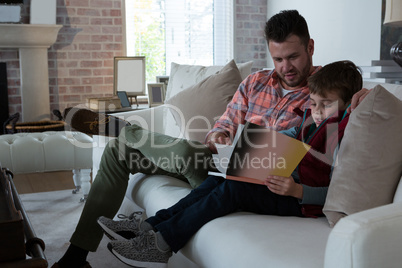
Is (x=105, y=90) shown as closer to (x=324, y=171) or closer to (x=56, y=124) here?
(x=56, y=124)

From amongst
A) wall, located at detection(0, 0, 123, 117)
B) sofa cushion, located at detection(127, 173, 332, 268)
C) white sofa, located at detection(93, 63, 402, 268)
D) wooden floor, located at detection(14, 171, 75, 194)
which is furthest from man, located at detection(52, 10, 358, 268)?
wall, located at detection(0, 0, 123, 117)

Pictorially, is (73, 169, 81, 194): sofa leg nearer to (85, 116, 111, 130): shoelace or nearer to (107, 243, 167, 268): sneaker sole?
(85, 116, 111, 130): shoelace

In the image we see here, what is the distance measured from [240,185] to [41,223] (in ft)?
5.29

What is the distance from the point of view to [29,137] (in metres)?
3.13

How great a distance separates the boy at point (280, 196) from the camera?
1564 mm

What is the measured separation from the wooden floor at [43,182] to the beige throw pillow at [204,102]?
140 cm

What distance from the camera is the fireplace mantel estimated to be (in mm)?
4289

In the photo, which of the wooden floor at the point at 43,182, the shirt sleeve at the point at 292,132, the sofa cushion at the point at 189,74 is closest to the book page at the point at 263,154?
the shirt sleeve at the point at 292,132

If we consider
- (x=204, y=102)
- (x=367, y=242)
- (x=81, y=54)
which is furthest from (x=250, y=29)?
(x=367, y=242)

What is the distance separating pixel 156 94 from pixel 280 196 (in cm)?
269

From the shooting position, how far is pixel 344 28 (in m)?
4.10

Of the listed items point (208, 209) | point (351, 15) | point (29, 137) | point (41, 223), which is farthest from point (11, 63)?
point (208, 209)

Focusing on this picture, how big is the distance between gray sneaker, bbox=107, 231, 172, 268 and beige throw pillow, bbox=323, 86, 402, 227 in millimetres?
577

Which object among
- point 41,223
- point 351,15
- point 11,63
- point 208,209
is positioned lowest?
point 41,223
